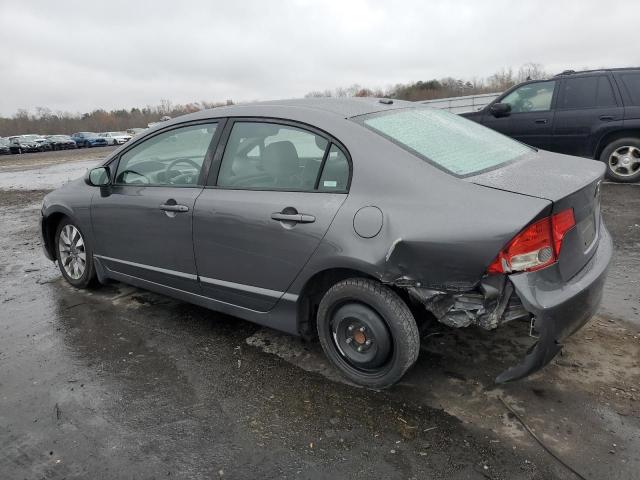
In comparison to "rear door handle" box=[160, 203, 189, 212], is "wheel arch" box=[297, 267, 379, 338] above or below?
below

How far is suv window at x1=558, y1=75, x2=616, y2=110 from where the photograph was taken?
25.3 ft

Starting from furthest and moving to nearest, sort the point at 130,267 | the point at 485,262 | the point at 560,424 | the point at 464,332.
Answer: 1. the point at 130,267
2. the point at 464,332
3. the point at 560,424
4. the point at 485,262

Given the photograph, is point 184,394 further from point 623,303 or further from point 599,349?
point 623,303

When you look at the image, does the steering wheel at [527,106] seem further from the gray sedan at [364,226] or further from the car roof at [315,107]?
the car roof at [315,107]

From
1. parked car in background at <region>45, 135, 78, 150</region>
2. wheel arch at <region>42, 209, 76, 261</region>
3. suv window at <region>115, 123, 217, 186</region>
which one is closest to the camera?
suv window at <region>115, 123, 217, 186</region>

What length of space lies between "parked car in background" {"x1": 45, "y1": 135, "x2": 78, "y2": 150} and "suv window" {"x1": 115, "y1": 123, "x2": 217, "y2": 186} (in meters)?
45.7

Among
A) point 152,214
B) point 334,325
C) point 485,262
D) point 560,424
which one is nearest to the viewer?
point 485,262

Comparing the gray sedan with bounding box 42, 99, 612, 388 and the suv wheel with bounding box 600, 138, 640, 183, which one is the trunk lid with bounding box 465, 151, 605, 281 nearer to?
the gray sedan with bounding box 42, 99, 612, 388

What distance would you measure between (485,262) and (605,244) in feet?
3.75

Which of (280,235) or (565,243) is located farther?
(280,235)

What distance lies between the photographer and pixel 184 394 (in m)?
2.96

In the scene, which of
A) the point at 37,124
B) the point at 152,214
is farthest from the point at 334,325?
the point at 37,124

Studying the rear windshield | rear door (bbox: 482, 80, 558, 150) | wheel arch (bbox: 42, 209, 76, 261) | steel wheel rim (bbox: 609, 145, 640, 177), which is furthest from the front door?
steel wheel rim (bbox: 609, 145, 640, 177)

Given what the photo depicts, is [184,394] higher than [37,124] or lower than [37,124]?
lower
